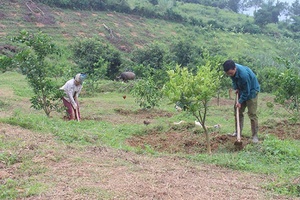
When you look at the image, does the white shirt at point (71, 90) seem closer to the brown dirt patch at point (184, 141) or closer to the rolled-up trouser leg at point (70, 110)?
the rolled-up trouser leg at point (70, 110)

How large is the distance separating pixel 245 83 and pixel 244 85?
0.06 metres

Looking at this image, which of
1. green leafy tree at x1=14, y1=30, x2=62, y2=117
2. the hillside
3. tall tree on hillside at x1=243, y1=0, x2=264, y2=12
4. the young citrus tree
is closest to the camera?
the young citrus tree

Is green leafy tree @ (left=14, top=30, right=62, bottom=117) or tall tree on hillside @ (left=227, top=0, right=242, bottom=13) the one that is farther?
tall tree on hillside @ (left=227, top=0, right=242, bottom=13)

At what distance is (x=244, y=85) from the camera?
7.24m

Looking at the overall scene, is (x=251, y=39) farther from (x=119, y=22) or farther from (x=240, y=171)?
(x=240, y=171)

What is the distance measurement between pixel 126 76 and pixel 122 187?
1782 cm

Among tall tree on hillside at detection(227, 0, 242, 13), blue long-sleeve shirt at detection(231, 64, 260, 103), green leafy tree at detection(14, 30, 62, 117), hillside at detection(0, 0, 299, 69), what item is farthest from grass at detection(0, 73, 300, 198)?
tall tree on hillside at detection(227, 0, 242, 13)

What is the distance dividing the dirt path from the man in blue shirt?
76.4 inches

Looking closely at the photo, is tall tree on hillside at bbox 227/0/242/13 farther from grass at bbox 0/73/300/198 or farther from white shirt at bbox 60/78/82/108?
white shirt at bbox 60/78/82/108

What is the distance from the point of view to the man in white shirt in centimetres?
955

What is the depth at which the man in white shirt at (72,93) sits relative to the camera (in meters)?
9.55

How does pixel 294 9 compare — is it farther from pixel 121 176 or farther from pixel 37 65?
pixel 121 176

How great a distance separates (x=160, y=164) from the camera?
18.8ft

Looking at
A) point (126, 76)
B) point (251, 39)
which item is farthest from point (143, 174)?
point (251, 39)
